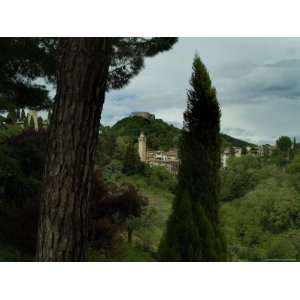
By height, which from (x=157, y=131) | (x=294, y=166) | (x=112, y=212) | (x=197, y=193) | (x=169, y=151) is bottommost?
(x=112, y=212)

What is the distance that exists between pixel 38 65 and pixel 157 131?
108cm

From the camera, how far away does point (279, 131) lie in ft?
10.3

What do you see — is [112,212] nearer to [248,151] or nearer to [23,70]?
[248,151]

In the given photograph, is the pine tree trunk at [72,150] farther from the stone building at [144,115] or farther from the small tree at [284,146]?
the small tree at [284,146]

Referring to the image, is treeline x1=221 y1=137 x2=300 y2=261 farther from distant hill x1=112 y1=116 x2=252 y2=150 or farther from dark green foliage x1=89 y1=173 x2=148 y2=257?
dark green foliage x1=89 y1=173 x2=148 y2=257

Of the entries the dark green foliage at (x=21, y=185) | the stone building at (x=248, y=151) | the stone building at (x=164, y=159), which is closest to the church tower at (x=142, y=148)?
the stone building at (x=164, y=159)

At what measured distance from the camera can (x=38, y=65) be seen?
3125mm

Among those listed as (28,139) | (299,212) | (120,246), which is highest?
(28,139)

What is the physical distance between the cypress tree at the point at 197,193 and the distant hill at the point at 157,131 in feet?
0.24

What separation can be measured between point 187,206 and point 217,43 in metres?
1.29

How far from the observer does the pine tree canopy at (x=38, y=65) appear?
300cm

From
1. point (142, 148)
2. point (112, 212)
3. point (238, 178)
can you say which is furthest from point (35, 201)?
point (238, 178)
